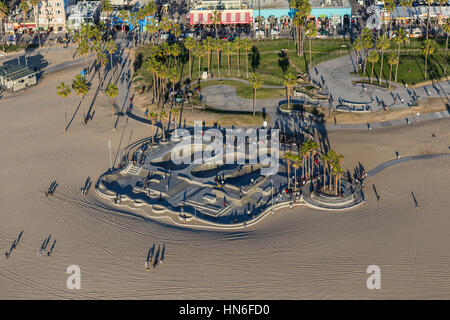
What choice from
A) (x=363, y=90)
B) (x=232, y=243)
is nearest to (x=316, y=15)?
(x=363, y=90)

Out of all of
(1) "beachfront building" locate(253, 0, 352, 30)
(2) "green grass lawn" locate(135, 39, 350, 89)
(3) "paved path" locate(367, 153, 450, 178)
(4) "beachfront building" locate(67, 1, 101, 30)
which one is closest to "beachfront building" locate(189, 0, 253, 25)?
(1) "beachfront building" locate(253, 0, 352, 30)

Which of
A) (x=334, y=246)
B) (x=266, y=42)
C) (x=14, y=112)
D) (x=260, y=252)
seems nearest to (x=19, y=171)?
(x=14, y=112)

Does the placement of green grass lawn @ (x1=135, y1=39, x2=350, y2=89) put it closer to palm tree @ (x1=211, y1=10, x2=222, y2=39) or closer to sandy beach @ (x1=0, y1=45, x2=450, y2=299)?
palm tree @ (x1=211, y1=10, x2=222, y2=39)

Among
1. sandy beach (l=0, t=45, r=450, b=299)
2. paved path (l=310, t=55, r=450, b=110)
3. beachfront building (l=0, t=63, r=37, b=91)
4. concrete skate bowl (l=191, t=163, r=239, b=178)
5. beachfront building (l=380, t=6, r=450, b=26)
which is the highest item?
beachfront building (l=380, t=6, r=450, b=26)

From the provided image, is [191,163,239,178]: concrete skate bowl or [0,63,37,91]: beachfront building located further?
[0,63,37,91]: beachfront building

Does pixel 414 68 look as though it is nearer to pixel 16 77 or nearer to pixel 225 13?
pixel 225 13

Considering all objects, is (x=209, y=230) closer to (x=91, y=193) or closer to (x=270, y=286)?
(x=270, y=286)
